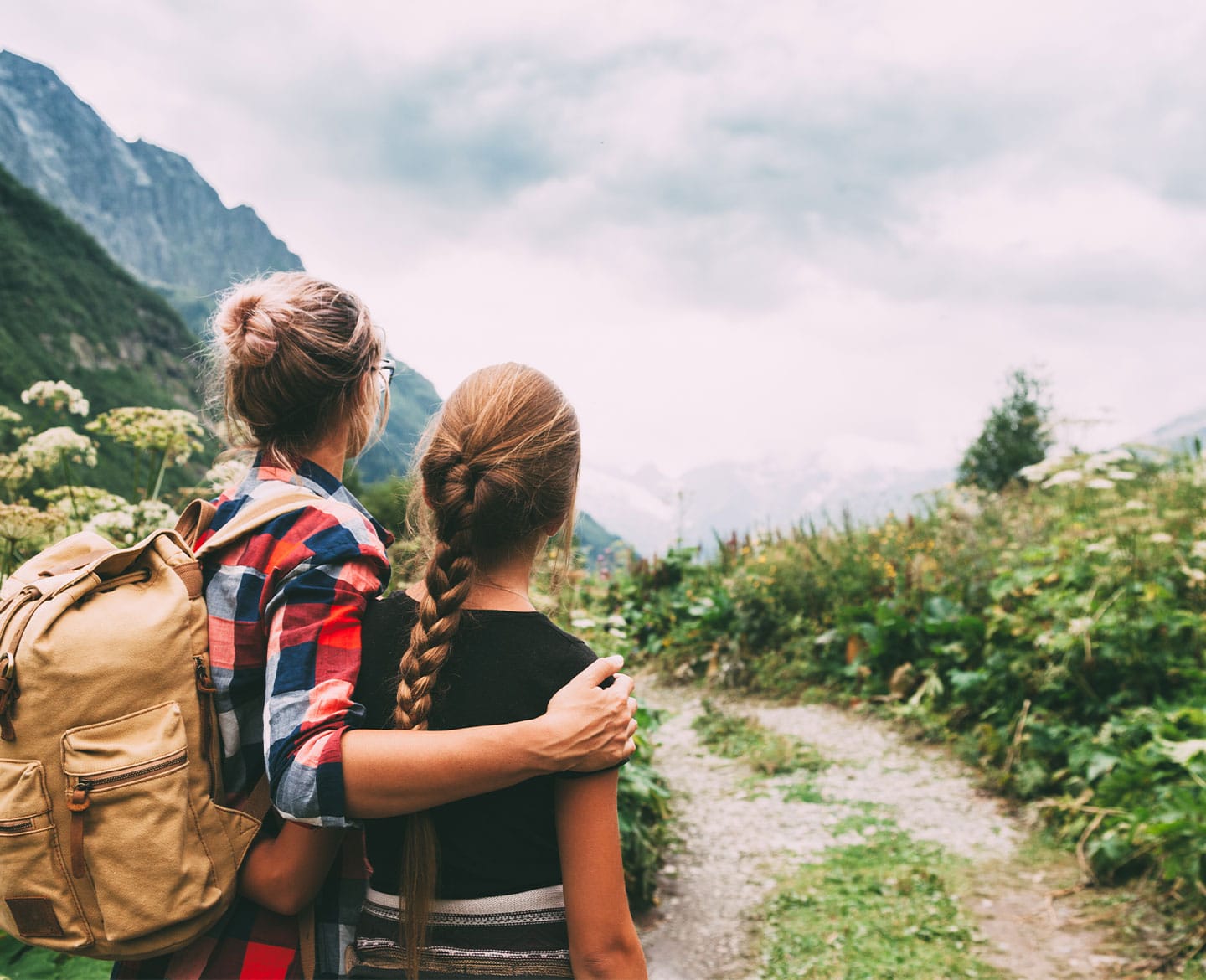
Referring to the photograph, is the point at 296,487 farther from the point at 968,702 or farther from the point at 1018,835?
the point at 968,702

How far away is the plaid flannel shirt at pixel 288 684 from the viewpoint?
112 centimetres

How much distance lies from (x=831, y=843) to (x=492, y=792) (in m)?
3.69

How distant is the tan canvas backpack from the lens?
109 centimetres

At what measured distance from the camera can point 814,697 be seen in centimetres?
703

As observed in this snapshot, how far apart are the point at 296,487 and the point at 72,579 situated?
1.09ft

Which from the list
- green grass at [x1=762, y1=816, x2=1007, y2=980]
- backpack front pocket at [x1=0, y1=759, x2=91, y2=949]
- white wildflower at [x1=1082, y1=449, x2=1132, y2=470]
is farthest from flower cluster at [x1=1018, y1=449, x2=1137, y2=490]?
backpack front pocket at [x1=0, y1=759, x2=91, y2=949]

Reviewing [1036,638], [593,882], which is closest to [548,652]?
[593,882]

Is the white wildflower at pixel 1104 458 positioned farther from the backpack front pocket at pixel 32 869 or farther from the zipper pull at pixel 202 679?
the backpack front pocket at pixel 32 869

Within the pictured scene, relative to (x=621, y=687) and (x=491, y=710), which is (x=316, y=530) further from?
(x=621, y=687)

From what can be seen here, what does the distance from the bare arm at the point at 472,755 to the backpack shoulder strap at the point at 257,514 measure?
351mm

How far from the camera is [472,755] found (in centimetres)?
114

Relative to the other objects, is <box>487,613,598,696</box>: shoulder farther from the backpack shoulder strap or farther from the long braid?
the backpack shoulder strap

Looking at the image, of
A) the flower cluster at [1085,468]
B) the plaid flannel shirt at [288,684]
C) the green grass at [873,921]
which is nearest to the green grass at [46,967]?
the plaid flannel shirt at [288,684]

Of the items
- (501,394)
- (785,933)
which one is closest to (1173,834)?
(785,933)
